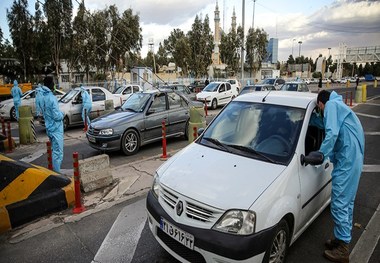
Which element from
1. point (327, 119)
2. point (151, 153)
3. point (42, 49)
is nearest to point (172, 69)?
point (42, 49)

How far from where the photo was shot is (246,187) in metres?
2.64

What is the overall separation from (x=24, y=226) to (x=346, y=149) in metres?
4.46

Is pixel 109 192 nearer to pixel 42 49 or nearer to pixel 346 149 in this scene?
pixel 346 149

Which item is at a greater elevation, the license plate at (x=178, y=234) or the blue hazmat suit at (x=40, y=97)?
the blue hazmat suit at (x=40, y=97)

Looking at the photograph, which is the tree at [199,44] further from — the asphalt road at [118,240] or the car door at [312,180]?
the car door at [312,180]

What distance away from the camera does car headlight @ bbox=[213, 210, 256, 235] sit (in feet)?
7.93

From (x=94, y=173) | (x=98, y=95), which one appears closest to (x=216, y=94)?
(x=98, y=95)

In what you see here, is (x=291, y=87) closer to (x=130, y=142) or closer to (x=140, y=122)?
(x=140, y=122)

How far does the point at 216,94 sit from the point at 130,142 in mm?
11303

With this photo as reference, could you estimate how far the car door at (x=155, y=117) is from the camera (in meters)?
7.89

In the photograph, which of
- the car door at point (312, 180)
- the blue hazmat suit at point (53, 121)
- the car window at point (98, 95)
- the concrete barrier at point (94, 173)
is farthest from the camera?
the car window at point (98, 95)

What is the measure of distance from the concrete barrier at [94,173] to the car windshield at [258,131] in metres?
2.44

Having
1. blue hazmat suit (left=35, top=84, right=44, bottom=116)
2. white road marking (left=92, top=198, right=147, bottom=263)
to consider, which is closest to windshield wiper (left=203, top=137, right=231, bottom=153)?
white road marking (left=92, top=198, right=147, bottom=263)

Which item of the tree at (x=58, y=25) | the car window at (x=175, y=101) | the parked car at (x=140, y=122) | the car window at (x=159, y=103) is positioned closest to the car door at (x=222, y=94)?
the parked car at (x=140, y=122)
